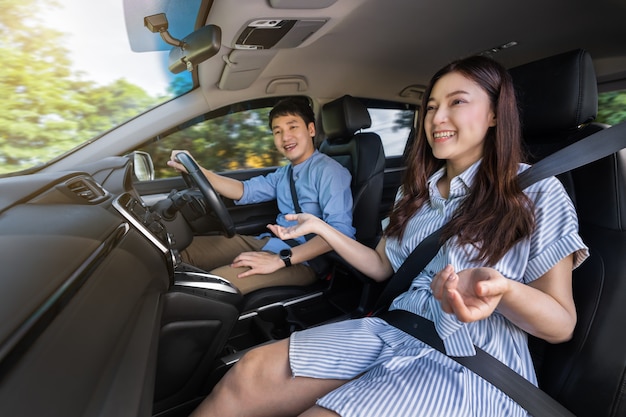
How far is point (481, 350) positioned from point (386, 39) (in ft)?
6.26

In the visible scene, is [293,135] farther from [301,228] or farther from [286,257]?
[301,228]

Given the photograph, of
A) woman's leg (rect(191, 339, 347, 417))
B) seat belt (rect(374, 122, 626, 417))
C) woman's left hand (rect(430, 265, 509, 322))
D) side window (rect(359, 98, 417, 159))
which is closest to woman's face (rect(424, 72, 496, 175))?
seat belt (rect(374, 122, 626, 417))

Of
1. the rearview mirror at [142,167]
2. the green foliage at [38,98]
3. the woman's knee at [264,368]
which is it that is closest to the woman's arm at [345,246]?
the woman's knee at [264,368]

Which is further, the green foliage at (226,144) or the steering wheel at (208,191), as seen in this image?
the green foliage at (226,144)

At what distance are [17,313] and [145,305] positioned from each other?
249mm

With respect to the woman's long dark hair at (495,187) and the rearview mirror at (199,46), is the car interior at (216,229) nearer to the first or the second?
the rearview mirror at (199,46)

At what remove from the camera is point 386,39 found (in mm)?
2244

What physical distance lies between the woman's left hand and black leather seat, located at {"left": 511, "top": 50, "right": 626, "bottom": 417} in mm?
424

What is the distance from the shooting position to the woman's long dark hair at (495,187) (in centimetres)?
93

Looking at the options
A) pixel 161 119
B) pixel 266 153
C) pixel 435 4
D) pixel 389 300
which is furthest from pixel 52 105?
pixel 435 4

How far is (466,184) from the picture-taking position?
1079mm

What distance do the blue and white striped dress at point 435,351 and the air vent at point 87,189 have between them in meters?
0.68

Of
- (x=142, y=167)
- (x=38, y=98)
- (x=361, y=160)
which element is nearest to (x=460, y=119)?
(x=361, y=160)

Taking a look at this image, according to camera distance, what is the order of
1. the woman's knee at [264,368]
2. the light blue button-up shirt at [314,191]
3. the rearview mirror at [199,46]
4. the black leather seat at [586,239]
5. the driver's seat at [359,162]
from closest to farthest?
the black leather seat at [586,239], the woman's knee at [264,368], the rearview mirror at [199,46], the light blue button-up shirt at [314,191], the driver's seat at [359,162]
